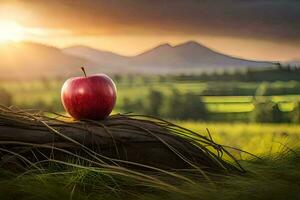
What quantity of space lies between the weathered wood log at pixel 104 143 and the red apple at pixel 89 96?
7 cm

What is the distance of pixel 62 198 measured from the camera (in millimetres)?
2783

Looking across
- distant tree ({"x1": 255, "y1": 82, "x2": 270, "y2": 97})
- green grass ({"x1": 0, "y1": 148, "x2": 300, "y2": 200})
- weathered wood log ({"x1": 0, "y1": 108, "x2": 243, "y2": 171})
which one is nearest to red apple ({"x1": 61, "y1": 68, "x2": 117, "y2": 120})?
weathered wood log ({"x1": 0, "y1": 108, "x2": 243, "y2": 171})

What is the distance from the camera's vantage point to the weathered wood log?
131 inches

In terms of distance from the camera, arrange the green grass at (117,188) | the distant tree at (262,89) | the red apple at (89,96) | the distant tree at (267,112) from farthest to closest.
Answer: the distant tree at (262,89)
the distant tree at (267,112)
the red apple at (89,96)
the green grass at (117,188)

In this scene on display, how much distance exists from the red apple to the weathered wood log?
66 mm

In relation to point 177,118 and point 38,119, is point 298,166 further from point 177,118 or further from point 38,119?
point 177,118

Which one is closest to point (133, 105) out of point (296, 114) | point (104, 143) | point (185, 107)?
point (185, 107)

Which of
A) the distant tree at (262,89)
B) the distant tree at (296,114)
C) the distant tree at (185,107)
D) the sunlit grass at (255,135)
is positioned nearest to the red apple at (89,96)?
the sunlit grass at (255,135)

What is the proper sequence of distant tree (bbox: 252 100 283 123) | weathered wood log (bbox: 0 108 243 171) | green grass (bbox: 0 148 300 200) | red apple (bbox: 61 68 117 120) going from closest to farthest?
green grass (bbox: 0 148 300 200), weathered wood log (bbox: 0 108 243 171), red apple (bbox: 61 68 117 120), distant tree (bbox: 252 100 283 123)

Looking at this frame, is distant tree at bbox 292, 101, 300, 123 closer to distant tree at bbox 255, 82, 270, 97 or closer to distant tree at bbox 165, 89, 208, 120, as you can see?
distant tree at bbox 255, 82, 270, 97

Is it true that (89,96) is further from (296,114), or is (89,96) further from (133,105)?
(296,114)

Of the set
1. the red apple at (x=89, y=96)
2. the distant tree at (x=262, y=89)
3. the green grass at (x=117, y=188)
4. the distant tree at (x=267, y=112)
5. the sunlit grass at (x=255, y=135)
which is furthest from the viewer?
the distant tree at (x=262, y=89)

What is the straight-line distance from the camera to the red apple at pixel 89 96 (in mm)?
3521

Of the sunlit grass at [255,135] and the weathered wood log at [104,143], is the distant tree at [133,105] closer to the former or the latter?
the sunlit grass at [255,135]
